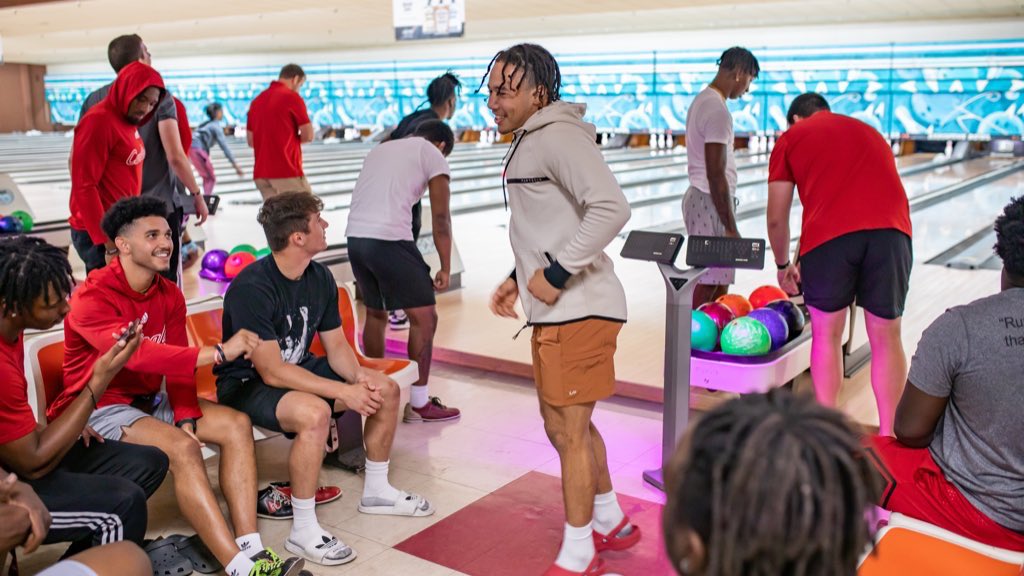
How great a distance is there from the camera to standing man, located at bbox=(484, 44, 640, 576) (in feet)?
7.23

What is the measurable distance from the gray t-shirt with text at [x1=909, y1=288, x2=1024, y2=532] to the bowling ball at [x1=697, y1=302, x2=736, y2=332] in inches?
61.0

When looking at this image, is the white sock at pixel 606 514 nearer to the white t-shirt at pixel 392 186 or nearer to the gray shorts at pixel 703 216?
the white t-shirt at pixel 392 186

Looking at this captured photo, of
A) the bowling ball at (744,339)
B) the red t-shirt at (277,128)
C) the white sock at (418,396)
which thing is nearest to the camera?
the bowling ball at (744,339)

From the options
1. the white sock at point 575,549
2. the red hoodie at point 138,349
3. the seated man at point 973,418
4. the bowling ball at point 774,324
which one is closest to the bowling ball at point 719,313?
the bowling ball at point 774,324

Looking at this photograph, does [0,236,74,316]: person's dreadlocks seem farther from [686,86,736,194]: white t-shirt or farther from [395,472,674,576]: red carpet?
[686,86,736,194]: white t-shirt

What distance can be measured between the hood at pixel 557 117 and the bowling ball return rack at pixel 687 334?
1.86ft

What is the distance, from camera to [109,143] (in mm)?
3666

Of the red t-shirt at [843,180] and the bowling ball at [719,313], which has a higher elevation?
the red t-shirt at [843,180]

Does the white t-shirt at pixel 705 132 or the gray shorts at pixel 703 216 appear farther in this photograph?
the gray shorts at pixel 703 216

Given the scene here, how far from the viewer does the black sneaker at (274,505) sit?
2.83 meters

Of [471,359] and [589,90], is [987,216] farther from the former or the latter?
[589,90]

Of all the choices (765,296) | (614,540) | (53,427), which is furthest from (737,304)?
(53,427)

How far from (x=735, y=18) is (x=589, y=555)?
13.7m

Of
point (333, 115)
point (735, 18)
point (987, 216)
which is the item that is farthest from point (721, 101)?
point (333, 115)
